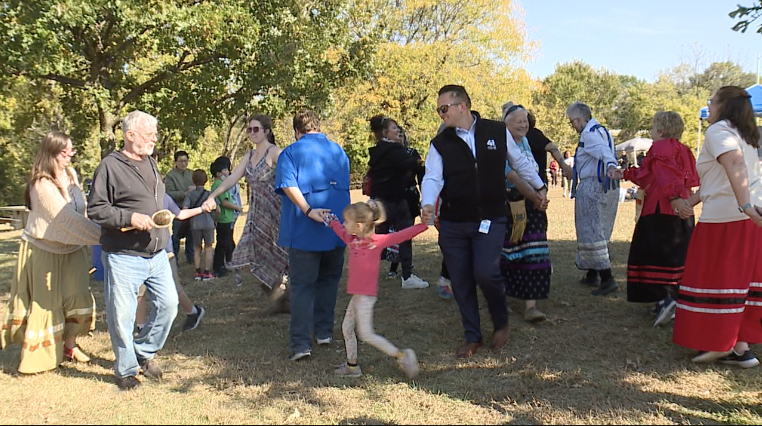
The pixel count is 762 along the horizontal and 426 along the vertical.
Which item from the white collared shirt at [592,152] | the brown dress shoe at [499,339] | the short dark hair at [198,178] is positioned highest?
the white collared shirt at [592,152]

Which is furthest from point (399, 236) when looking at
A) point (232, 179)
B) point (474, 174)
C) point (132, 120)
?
point (232, 179)

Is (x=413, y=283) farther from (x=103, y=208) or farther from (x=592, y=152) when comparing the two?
(x=103, y=208)

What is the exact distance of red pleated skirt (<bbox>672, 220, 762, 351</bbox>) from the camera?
409 centimetres

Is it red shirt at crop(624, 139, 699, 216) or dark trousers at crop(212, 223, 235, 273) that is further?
dark trousers at crop(212, 223, 235, 273)

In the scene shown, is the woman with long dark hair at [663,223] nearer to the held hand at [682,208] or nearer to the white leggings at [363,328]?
the held hand at [682,208]

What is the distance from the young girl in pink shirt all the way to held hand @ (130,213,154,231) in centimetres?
128

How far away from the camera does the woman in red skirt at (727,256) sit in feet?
13.4

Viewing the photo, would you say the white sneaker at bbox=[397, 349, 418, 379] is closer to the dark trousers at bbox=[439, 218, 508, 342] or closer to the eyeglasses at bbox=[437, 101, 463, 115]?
the dark trousers at bbox=[439, 218, 508, 342]

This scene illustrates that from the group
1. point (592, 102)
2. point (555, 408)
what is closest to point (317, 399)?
point (555, 408)

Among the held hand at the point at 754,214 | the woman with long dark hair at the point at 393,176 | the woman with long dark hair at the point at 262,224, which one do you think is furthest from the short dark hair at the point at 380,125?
the held hand at the point at 754,214

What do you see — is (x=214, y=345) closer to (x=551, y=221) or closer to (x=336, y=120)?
(x=551, y=221)

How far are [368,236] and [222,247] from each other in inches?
196

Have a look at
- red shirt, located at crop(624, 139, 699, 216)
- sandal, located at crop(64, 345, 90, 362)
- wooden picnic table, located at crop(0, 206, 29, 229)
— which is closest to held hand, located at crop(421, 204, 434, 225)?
red shirt, located at crop(624, 139, 699, 216)

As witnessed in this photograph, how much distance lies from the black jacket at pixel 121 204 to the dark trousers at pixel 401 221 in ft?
10.5
